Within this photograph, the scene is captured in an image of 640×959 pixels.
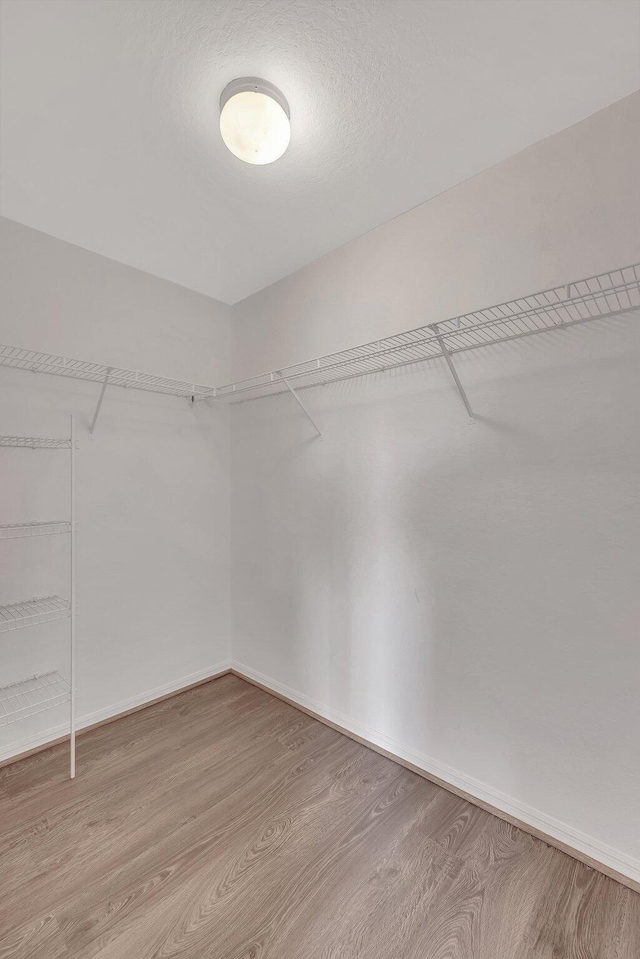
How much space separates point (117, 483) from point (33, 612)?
2.38 feet

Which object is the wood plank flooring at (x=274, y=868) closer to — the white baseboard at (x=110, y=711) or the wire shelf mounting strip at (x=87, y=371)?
the white baseboard at (x=110, y=711)

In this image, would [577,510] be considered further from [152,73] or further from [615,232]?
[152,73]

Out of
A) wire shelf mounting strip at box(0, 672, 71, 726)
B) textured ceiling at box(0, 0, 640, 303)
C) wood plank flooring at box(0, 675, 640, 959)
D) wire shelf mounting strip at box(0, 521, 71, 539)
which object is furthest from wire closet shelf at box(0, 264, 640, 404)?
wood plank flooring at box(0, 675, 640, 959)

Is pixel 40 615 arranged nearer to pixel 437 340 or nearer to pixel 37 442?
pixel 37 442

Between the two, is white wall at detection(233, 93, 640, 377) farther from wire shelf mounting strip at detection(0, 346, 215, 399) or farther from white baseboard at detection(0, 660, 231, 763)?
white baseboard at detection(0, 660, 231, 763)

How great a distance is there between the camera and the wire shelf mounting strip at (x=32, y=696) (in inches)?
77.0

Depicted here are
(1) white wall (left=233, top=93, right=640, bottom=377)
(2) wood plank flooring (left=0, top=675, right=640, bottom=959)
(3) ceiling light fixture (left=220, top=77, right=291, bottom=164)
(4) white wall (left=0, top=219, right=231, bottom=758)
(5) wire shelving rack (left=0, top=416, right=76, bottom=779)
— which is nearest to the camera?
(2) wood plank flooring (left=0, top=675, right=640, bottom=959)

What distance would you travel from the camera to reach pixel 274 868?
4.64 ft

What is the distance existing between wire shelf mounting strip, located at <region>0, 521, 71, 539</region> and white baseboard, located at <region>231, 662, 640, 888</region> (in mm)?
1563

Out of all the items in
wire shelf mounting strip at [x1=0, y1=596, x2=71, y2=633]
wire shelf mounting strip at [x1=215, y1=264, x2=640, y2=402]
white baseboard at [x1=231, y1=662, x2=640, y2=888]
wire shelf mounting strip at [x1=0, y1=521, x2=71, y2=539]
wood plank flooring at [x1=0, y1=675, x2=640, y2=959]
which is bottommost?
wood plank flooring at [x1=0, y1=675, x2=640, y2=959]

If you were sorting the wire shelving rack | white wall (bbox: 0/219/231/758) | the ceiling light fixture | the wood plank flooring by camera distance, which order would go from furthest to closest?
white wall (bbox: 0/219/231/758) → the wire shelving rack → the ceiling light fixture → the wood plank flooring

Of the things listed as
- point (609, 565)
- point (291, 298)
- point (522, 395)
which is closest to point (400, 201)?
point (291, 298)

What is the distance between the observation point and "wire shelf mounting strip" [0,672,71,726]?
6.41 ft

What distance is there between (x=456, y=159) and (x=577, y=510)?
4.63ft
